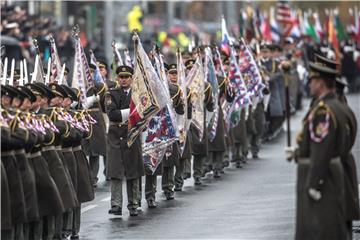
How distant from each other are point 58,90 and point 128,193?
261 cm

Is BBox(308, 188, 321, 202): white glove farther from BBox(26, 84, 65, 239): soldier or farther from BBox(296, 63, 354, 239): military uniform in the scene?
BBox(26, 84, 65, 239): soldier

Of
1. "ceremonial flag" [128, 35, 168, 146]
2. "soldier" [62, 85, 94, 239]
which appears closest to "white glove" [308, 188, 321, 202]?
"soldier" [62, 85, 94, 239]

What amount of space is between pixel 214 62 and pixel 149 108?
6.86 metres

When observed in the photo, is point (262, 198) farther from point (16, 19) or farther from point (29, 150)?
point (16, 19)

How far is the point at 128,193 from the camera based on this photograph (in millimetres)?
19156

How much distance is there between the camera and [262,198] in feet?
69.0

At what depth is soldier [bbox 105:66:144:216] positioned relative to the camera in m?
19.1

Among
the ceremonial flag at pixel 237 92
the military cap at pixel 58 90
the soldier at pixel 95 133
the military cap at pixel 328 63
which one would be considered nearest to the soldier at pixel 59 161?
the military cap at pixel 58 90

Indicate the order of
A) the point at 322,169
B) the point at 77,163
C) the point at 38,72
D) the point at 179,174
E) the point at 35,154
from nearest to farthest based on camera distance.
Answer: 1. the point at 322,169
2. the point at 35,154
3. the point at 77,163
4. the point at 38,72
5. the point at 179,174

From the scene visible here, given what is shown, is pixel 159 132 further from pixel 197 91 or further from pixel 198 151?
pixel 197 91

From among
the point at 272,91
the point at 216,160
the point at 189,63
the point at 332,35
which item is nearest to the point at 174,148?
the point at 216,160

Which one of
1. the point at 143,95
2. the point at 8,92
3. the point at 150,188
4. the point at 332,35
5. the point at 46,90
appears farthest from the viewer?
the point at 332,35

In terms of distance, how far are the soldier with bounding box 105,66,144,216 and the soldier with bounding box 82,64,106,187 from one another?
3440mm

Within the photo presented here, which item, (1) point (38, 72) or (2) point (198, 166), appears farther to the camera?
(2) point (198, 166)
